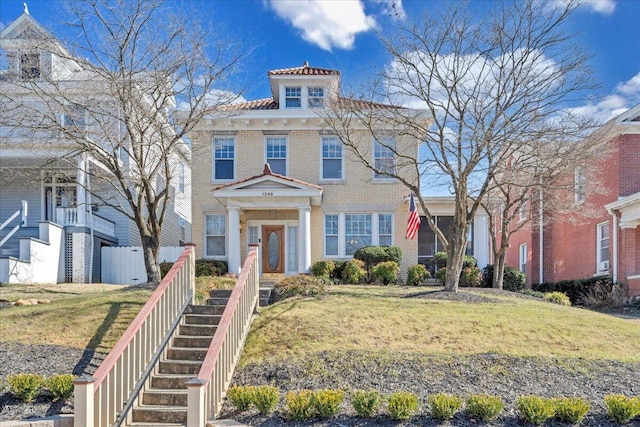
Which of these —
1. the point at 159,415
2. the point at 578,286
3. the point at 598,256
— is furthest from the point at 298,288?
the point at 598,256

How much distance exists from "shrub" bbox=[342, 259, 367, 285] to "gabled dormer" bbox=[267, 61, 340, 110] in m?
6.20

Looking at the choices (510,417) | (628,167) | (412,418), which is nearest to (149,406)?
(412,418)

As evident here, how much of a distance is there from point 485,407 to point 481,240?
1536cm

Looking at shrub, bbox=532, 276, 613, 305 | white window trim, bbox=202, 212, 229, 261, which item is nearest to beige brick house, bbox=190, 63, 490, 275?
white window trim, bbox=202, 212, 229, 261

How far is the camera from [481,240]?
2161 cm

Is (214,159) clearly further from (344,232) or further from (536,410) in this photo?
(536,410)

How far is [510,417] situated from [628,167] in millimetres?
16244

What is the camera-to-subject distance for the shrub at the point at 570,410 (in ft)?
22.3

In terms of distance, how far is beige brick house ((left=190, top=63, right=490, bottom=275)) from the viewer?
20.9 meters

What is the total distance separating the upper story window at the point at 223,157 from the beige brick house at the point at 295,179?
0.04m

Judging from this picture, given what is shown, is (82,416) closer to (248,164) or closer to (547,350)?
(547,350)

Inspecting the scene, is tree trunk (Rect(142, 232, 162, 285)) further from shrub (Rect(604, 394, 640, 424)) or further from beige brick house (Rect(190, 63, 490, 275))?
shrub (Rect(604, 394, 640, 424))

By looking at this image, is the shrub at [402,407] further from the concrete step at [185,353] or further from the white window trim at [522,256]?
the white window trim at [522,256]

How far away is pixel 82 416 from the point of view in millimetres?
6617
